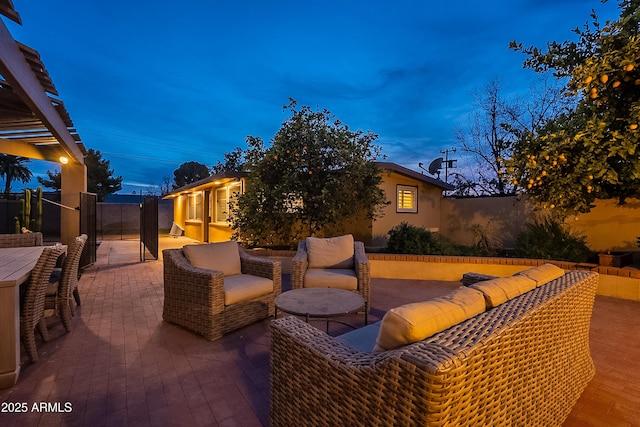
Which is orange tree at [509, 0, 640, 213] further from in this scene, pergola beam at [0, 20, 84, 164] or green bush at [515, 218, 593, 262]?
pergola beam at [0, 20, 84, 164]

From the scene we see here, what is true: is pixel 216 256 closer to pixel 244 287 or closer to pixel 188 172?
pixel 244 287

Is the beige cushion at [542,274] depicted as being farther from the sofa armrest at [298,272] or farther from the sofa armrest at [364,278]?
the sofa armrest at [298,272]

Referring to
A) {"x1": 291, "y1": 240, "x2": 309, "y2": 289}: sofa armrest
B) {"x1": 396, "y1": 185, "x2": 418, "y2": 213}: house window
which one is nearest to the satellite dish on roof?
{"x1": 396, "y1": 185, "x2": 418, "y2": 213}: house window

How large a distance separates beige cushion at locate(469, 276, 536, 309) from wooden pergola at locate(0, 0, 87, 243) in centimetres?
385

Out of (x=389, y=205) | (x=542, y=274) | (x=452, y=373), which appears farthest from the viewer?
(x=389, y=205)

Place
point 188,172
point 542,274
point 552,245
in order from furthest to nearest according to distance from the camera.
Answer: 1. point 188,172
2. point 552,245
3. point 542,274

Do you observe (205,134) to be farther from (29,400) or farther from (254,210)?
(29,400)

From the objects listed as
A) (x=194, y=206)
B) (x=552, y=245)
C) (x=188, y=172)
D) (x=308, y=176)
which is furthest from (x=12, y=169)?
(x=552, y=245)

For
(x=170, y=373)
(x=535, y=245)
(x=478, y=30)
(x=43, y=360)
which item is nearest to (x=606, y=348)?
(x=535, y=245)

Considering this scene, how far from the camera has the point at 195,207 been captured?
14578 mm

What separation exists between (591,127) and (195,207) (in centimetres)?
1415

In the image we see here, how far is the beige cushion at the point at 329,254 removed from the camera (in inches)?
178

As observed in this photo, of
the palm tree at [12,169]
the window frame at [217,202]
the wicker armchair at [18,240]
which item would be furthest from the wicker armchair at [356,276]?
the palm tree at [12,169]

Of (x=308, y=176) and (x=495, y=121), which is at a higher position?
(x=495, y=121)
